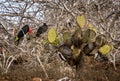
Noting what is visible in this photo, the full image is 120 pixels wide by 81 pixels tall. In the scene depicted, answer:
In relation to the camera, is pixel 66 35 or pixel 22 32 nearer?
pixel 66 35

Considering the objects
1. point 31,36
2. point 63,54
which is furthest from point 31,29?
point 63,54

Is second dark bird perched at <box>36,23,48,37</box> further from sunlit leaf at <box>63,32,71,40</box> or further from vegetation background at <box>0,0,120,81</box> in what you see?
sunlit leaf at <box>63,32,71,40</box>

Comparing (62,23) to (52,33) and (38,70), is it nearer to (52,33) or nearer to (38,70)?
(38,70)

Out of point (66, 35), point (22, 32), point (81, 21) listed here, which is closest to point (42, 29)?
point (22, 32)

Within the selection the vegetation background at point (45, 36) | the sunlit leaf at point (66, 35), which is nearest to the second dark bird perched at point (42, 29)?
the vegetation background at point (45, 36)

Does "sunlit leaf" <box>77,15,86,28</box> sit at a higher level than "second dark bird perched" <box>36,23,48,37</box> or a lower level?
higher

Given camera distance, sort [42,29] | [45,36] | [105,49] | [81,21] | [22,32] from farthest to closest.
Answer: [45,36]
[42,29]
[22,32]
[105,49]
[81,21]

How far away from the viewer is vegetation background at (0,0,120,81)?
3.80 metres

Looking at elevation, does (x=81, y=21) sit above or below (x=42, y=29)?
above

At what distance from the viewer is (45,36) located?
462cm

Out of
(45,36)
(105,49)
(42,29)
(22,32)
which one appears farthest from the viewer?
(45,36)

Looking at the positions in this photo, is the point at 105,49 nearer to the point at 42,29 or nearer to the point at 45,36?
the point at 42,29

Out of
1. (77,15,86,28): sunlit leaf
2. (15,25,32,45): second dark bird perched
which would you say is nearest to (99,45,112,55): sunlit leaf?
(77,15,86,28): sunlit leaf

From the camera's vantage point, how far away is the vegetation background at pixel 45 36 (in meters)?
3.80
